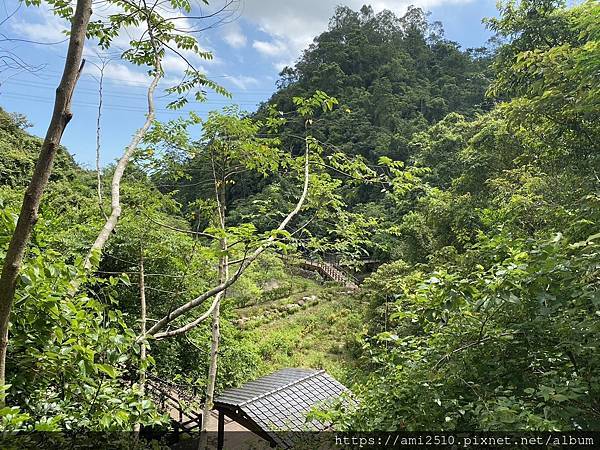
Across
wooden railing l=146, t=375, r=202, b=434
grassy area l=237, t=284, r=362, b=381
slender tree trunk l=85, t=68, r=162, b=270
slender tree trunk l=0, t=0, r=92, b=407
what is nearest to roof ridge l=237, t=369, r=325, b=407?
wooden railing l=146, t=375, r=202, b=434

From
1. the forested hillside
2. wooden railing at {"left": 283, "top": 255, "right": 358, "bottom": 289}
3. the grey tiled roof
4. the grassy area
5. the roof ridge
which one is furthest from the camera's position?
wooden railing at {"left": 283, "top": 255, "right": 358, "bottom": 289}

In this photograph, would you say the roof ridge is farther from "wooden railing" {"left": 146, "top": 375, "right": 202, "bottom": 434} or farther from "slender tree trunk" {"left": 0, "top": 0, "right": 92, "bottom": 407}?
"slender tree trunk" {"left": 0, "top": 0, "right": 92, "bottom": 407}

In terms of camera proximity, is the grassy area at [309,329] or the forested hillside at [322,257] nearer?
the forested hillside at [322,257]

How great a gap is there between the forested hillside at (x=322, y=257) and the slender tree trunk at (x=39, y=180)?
2 centimetres

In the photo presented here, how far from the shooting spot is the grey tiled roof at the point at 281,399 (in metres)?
4.75

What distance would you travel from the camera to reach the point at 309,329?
13.2 meters

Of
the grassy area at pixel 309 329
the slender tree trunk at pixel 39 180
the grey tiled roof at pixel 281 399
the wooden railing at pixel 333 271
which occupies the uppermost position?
the slender tree trunk at pixel 39 180

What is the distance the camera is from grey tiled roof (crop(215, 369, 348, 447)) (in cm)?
475

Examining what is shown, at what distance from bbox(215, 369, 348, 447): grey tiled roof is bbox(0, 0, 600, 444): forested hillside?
0.48 meters

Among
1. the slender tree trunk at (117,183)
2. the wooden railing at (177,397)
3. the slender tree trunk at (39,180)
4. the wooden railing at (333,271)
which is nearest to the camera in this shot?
the slender tree trunk at (39,180)

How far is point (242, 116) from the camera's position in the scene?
180 inches

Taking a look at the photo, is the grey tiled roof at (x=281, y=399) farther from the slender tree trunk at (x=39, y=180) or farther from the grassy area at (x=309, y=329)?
the slender tree trunk at (x=39, y=180)

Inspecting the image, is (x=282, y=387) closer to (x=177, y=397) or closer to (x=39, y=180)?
(x=177, y=397)

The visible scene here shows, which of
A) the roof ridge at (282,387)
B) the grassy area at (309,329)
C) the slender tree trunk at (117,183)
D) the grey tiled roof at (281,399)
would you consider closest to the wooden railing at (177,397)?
the grey tiled roof at (281,399)
